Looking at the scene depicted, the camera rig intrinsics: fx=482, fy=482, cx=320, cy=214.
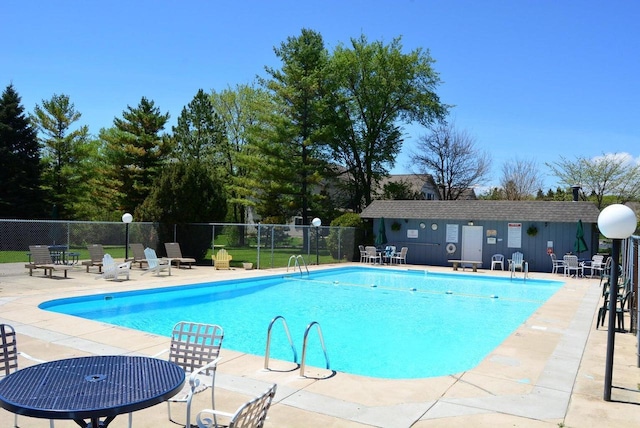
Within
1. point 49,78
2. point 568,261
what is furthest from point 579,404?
point 49,78

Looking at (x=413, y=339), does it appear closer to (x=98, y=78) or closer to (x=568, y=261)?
(x=568, y=261)

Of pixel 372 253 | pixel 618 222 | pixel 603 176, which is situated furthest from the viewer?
pixel 603 176

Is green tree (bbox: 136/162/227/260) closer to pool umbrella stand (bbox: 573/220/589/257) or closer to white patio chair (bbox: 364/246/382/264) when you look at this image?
white patio chair (bbox: 364/246/382/264)

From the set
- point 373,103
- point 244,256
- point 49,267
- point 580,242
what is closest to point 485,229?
point 580,242

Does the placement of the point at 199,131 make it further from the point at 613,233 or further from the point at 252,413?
the point at 252,413

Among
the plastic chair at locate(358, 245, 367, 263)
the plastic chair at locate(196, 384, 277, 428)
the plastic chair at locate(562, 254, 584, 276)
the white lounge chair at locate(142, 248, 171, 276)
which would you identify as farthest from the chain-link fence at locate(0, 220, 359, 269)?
the plastic chair at locate(196, 384, 277, 428)

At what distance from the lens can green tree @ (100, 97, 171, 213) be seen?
30.1 meters

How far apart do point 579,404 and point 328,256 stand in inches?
822

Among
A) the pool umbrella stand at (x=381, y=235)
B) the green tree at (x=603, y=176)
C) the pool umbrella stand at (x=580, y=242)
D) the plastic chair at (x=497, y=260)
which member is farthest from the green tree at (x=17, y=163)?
the green tree at (x=603, y=176)

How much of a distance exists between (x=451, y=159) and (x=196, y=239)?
81.9 feet

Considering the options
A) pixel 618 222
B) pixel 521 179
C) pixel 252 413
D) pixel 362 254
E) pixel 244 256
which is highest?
pixel 521 179

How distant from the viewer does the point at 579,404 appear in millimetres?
5234

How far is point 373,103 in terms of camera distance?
35.5 meters

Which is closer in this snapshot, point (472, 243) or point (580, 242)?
point (580, 242)
